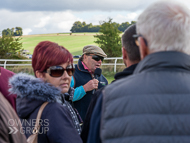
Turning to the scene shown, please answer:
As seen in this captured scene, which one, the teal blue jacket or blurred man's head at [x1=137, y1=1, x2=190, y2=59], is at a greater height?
blurred man's head at [x1=137, y1=1, x2=190, y2=59]

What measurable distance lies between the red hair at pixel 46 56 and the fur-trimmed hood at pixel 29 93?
22 centimetres

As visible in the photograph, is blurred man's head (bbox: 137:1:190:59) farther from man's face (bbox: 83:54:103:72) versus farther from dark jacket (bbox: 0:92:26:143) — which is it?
man's face (bbox: 83:54:103:72)

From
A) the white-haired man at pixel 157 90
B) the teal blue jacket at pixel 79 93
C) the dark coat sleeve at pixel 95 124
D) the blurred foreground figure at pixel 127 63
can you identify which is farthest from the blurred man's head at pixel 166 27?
the teal blue jacket at pixel 79 93

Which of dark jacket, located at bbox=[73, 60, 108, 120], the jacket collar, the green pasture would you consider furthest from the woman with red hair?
the green pasture

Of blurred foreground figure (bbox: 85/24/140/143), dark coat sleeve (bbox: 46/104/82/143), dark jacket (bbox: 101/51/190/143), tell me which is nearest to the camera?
dark jacket (bbox: 101/51/190/143)

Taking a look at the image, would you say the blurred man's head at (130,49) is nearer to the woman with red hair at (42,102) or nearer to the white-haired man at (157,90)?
the woman with red hair at (42,102)

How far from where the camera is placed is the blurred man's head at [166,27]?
123cm

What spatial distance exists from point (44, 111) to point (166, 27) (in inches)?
45.4

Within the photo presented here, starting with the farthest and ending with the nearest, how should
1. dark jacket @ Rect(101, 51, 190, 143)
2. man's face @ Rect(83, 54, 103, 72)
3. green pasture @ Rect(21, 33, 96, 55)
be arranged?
1. green pasture @ Rect(21, 33, 96, 55)
2. man's face @ Rect(83, 54, 103, 72)
3. dark jacket @ Rect(101, 51, 190, 143)

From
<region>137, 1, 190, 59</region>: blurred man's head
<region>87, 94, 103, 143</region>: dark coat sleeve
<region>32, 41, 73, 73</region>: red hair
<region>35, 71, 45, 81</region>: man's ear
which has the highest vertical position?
<region>137, 1, 190, 59</region>: blurred man's head

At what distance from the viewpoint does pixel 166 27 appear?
1.22 m

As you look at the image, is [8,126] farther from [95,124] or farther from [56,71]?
[56,71]

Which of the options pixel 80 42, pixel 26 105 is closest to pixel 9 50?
pixel 26 105

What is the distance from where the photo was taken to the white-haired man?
1131 millimetres
